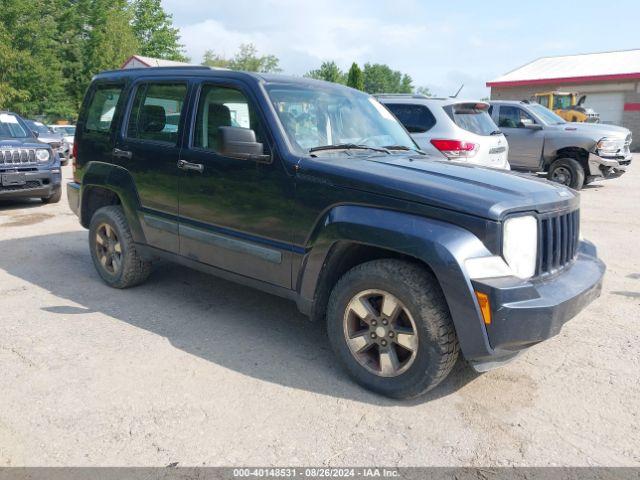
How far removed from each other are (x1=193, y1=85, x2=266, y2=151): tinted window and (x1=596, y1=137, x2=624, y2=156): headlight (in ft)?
32.3

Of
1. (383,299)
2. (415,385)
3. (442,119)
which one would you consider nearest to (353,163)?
(383,299)

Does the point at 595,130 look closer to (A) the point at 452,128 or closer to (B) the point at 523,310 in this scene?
(A) the point at 452,128

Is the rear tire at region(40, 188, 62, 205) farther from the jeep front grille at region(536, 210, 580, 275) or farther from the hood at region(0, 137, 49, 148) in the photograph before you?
the jeep front grille at region(536, 210, 580, 275)

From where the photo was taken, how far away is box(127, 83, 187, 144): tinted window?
458 cm

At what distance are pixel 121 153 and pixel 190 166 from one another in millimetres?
1012

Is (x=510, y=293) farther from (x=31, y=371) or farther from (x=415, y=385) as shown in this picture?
(x=31, y=371)

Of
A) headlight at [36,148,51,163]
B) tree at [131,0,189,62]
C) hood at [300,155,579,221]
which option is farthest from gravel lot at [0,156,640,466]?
tree at [131,0,189,62]

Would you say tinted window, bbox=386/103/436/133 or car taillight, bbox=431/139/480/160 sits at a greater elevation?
tinted window, bbox=386/103/436/133

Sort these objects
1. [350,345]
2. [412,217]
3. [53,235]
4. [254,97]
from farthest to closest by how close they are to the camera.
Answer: [53,235], [254,97], [350,345], [412,217]

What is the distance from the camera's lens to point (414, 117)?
346 inches

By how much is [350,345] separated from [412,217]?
90 cm

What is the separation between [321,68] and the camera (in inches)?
3895

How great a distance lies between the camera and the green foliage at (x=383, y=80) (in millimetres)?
124188

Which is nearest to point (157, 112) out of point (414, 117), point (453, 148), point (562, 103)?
point (453, 148)
